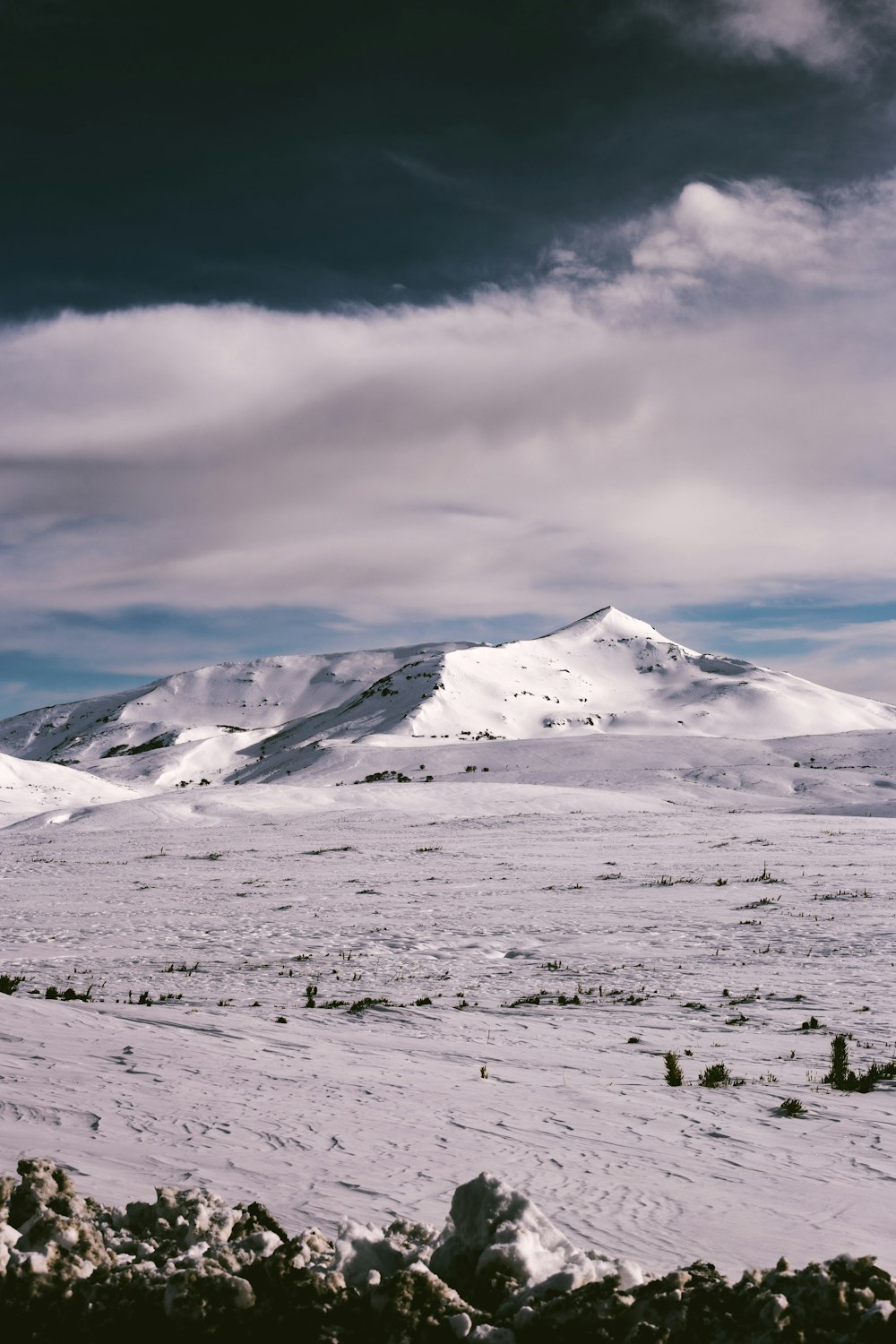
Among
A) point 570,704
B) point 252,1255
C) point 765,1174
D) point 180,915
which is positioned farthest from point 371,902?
point 570,704

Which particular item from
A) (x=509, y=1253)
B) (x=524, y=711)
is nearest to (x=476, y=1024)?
(x=509, y=1253)

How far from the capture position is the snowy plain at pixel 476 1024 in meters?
6.46

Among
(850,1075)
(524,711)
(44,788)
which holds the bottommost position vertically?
(850,1075)

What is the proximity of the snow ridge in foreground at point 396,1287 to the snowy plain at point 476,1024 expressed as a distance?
1.21 metres

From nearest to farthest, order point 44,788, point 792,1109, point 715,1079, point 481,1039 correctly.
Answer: point 792,1109 < point 715,1079 < point 481,1039 < point 44,788

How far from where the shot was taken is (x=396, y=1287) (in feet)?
13.7

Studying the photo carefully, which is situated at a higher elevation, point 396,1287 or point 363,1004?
point 396,1287

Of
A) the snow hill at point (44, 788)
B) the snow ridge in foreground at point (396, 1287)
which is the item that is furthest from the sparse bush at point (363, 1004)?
the snow hill at point (44, 788)

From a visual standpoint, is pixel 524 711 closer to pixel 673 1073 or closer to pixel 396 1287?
pixel 673 1073

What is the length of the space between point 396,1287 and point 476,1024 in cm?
890

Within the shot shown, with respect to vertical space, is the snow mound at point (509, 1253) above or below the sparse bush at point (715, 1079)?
above

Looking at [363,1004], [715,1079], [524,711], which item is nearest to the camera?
[715,1079]

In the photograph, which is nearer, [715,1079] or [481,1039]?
[715,1079]

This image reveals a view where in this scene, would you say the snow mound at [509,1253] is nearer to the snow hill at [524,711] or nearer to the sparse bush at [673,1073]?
the sparse bush at [673,1073]
